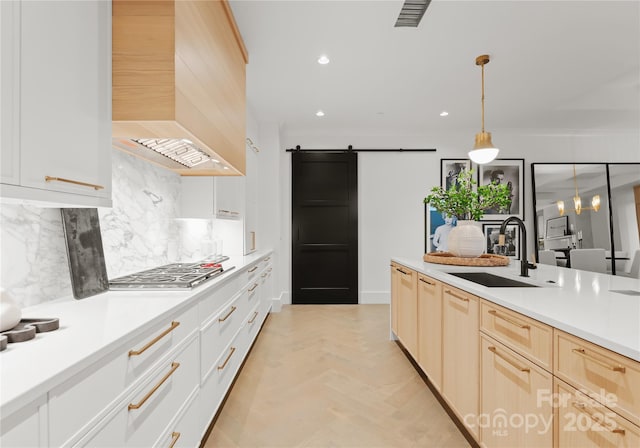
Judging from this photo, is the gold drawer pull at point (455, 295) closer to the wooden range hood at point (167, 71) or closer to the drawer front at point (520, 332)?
the drawer front at point (520, 332)

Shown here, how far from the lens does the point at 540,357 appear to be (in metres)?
1.22

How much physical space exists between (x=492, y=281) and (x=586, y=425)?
0.97 meters

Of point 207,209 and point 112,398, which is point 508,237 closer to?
point 207,209

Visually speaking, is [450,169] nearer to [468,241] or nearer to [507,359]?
[468,241]

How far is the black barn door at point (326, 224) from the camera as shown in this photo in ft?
17.3

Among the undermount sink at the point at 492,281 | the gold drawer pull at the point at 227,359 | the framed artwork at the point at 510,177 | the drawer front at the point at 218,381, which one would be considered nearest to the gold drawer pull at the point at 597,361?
the undermount sink at the point at 492,281

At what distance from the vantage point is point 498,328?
150 cm

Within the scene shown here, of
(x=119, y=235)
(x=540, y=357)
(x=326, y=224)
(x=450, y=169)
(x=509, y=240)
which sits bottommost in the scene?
(x=540, y=357)

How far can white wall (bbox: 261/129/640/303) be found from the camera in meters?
5.37

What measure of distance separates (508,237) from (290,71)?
14.0 feet

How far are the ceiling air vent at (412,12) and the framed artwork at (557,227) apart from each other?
436cm

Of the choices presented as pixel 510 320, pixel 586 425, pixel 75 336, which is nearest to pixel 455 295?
pixel 510 320

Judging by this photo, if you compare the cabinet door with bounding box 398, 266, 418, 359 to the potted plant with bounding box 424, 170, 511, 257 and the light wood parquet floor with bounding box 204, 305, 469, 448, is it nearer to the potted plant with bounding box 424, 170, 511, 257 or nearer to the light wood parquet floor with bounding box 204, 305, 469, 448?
the light wood parquet floor with bounding box 204, 305, 469, 448

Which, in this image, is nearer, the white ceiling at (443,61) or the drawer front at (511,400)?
the drawer front at (511,400)
